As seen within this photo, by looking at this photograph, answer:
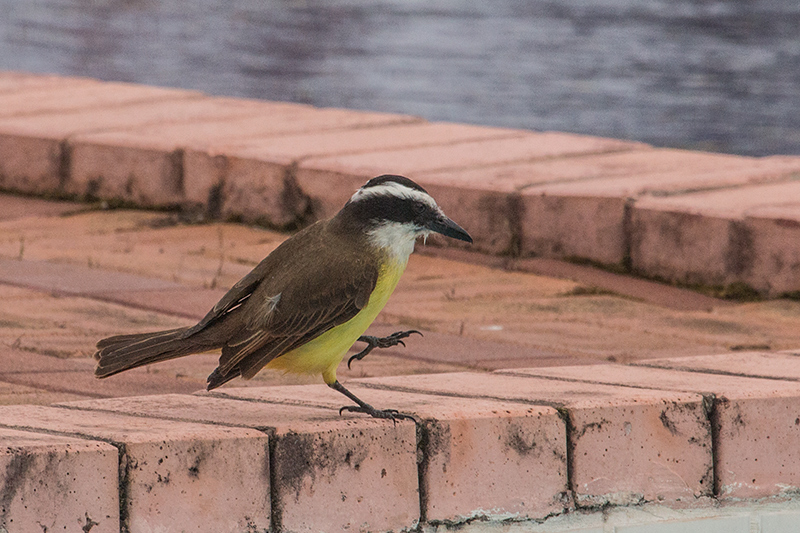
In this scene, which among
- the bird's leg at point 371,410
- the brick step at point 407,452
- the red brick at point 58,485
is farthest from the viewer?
the bird's leg at point 371,410

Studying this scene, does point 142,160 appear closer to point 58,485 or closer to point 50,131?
point 50,131

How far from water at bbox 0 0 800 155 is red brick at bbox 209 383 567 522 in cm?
722

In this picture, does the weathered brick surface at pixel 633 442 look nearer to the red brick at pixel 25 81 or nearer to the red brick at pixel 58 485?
the red brick at pixel 58 485

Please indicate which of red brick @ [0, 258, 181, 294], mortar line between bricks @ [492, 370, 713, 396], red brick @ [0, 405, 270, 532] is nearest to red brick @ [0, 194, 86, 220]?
red brick @ [0, 258, 181, 294]

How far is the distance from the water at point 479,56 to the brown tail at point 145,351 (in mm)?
7539

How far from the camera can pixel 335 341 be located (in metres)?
3.16

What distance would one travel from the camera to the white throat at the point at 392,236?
317 cm

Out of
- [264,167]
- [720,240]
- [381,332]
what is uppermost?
[264,167]

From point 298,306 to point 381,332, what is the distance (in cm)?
158

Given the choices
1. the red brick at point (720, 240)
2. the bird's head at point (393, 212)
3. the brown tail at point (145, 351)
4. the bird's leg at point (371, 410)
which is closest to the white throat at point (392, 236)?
the bird's head at point (393, 212)

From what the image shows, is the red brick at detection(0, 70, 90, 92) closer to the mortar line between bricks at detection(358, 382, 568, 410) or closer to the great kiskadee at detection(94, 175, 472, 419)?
the mortar line between bricks at detection(358, 382, 568, 410)

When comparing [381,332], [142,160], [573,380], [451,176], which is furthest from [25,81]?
[573,380]

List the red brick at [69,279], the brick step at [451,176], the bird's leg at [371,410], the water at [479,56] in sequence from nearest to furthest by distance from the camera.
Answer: the bird's leg at [371,410] → the red brick at [69,279] → the brick step at [451,176] → the water at [479,56]

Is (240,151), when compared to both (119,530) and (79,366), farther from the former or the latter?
(119,530)
